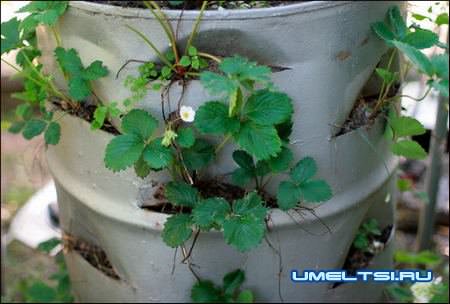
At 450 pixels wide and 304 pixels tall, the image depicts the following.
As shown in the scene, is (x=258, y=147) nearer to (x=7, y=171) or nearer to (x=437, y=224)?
(x=437, y=224)

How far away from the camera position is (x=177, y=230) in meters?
1.07

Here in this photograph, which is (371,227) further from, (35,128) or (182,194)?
(35,128)

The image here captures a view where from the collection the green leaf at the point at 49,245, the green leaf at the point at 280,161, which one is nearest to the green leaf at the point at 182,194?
the green leaf at the point at 280,161

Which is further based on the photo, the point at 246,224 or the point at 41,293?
the point at 41,293

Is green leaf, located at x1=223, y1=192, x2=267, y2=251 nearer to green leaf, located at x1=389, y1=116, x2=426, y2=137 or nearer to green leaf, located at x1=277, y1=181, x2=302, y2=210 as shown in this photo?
A: green leaf, located at x1=277, y1=181, x2=302, y2=210

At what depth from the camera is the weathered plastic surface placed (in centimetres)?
102

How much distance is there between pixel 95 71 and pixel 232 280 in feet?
1.44

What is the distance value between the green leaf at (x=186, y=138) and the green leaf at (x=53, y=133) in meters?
0.27

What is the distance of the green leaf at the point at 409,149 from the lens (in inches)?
44.6

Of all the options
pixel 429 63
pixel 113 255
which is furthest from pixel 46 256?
pixel 429 63

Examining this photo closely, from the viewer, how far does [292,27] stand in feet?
3.32

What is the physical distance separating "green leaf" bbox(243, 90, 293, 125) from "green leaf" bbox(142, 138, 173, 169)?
133 mm

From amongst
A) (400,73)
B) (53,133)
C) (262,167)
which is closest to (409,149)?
(400,73)

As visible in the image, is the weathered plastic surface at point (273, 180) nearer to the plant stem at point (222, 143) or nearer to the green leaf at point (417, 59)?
the plant stem at point (222, 143)
